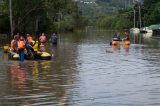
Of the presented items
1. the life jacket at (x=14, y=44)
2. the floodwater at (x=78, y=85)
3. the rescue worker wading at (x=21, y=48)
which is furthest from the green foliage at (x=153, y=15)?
the floodwater at (x=78, y=85)

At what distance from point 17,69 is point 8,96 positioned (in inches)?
366

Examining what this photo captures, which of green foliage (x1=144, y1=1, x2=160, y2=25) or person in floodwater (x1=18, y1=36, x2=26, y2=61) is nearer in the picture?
person in floodwater (x1=18, y1=36, x2=26, y2=61)

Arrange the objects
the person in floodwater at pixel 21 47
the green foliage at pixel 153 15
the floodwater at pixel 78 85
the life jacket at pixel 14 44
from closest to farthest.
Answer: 1. the floodwater at pixel 78 85
2. the person in floodwater at pixel 21 47
3. the life jacket at pixel 14 44
4. the green foliage at pixel 153 15

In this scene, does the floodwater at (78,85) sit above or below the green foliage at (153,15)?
Answer: below

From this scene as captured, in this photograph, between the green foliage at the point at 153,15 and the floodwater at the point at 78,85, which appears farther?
the green foliage at the point at 153,15

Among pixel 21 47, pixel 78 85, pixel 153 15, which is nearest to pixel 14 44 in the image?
pixel 21 47

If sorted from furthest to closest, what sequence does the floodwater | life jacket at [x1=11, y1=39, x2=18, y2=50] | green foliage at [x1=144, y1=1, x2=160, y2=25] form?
green foliage at [x1=144, y1=1, x2=160, y2=25]
life jacket at [x1=11, y1=39, x2=18, y2=50]
the floodwater

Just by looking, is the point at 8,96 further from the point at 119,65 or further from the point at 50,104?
the point at 119,65

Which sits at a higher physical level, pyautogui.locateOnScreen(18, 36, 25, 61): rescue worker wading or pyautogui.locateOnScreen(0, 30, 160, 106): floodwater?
pyautogui.locateOnScreen(18, 36, 25, 61): rescue worker wading

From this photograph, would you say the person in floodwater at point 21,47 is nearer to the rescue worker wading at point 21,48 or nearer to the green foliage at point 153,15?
the rescue worker wading at point 21,48

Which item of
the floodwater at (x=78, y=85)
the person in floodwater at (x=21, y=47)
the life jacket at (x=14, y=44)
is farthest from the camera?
the life jacket at (x=14, y=44)

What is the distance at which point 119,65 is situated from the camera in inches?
1052

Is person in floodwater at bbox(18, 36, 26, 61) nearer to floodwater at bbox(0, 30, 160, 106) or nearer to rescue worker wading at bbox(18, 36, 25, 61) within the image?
rescue worker wading at bbox(18, 36, 25, 61)

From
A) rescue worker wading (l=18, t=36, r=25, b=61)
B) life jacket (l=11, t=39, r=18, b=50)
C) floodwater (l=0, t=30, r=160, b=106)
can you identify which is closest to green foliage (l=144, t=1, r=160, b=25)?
life jacket (l=11, t=39, r=18, b=50)
